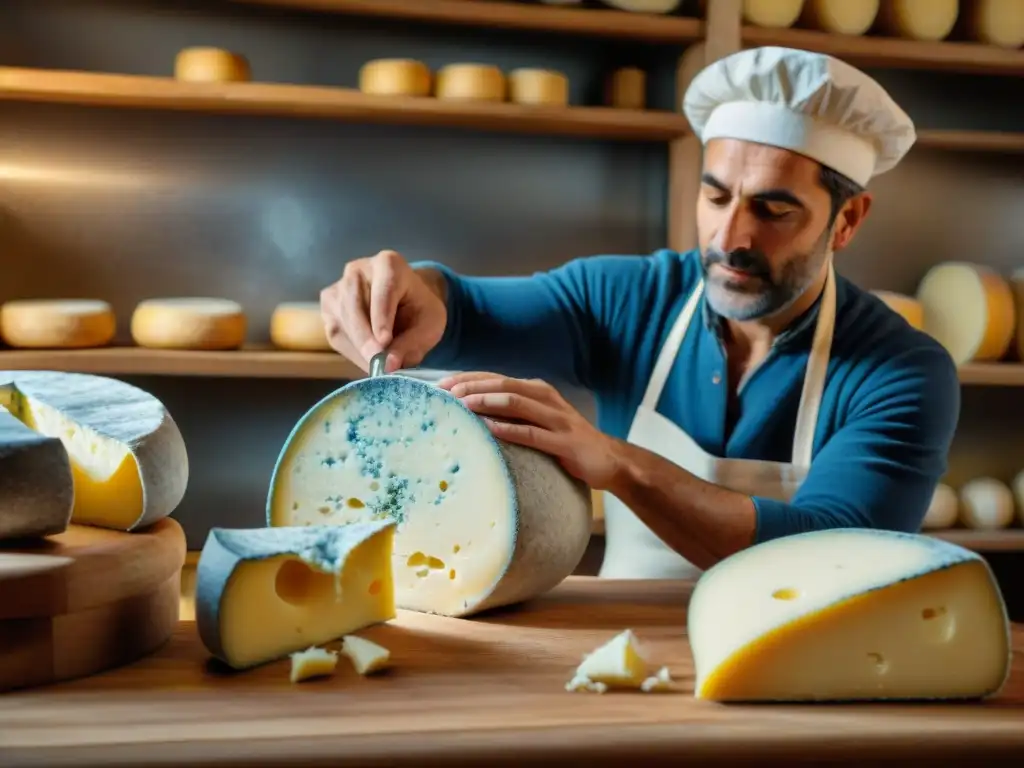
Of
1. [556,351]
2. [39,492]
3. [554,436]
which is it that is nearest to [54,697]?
[39,492]

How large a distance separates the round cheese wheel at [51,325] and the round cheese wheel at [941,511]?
5.47ft

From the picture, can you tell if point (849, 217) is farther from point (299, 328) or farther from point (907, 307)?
point (299, 328)

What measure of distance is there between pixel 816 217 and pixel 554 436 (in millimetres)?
612

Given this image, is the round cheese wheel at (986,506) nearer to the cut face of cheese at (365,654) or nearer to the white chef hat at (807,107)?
the white chef hat at (807,107)

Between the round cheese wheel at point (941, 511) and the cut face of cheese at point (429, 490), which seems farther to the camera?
the round cheese wheel at point (941, 511)

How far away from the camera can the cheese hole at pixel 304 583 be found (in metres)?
0.78

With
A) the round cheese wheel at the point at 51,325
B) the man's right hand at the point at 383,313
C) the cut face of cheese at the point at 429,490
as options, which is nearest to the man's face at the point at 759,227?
the man's right hand at the point at 383,313

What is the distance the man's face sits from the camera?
1.31 metres

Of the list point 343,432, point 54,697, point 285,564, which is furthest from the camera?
point 343,432

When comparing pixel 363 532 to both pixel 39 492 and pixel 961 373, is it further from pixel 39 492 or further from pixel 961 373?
pixel 961 373

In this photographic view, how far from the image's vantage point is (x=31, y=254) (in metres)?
2.04

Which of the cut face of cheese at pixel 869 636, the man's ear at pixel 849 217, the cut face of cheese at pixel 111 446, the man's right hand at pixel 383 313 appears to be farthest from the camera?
the man's ear at pixel 849 217

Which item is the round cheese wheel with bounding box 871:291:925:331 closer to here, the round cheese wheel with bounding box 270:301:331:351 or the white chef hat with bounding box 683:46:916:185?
the white chef hat with bounding box 683:46:916:185

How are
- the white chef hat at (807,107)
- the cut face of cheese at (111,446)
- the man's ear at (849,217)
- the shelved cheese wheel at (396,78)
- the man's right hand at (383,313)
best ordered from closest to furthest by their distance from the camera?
the cut face of cheese at (111,446) → the man's right hand at (383,313) → the white chef hat at (807,107) → the man's ear at (849,217) → the shelved cheese wheel at (396,78)
